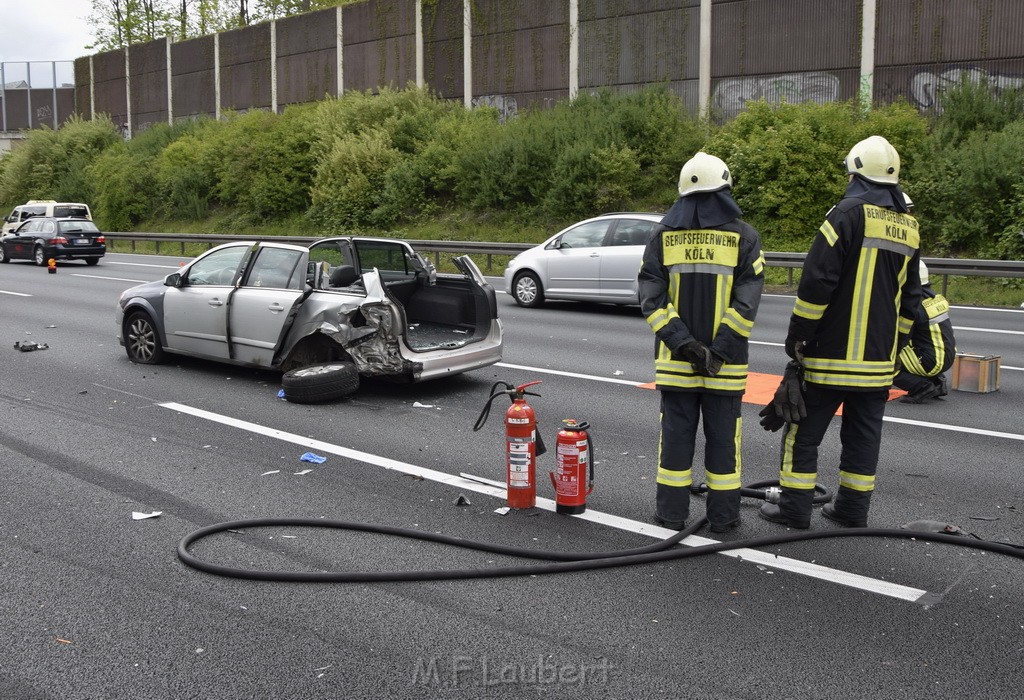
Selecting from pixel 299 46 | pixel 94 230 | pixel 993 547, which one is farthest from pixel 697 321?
pixel 299 46

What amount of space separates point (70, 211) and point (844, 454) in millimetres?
32232

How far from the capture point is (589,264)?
53.0 feet

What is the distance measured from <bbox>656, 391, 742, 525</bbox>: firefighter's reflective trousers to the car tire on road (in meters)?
11.4

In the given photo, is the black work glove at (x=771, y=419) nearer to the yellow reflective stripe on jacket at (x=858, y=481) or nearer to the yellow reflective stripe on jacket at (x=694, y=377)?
the yellow reflective stripe on jacket at (x=694, y=377)

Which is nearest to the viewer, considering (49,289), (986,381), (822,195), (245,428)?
(245,428)

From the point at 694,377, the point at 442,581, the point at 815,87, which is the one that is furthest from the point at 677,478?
the point at 815,87

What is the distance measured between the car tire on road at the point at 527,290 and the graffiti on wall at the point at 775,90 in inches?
499

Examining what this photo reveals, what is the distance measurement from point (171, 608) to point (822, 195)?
831 inches

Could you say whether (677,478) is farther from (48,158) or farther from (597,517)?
(48,158)

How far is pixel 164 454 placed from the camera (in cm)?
731

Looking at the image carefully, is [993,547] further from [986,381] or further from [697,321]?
[986,381]

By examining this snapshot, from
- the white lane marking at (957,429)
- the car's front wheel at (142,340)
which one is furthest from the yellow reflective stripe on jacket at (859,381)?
the car's front wheel at (142,340)

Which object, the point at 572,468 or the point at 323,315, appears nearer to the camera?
the point at 572,468

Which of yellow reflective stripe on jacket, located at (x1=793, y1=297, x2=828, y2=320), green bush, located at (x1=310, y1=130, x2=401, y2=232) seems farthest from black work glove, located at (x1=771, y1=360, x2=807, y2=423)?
green bush, located at (x1=310, y1=130, x2=401, y2=232)
